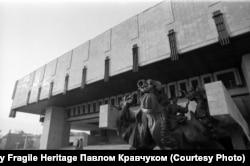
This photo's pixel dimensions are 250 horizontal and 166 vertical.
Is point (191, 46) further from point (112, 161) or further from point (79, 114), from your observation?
point (79, 114)

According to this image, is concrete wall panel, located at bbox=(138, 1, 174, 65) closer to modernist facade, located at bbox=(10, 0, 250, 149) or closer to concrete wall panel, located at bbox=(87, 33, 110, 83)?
modernist facade, located at bbox=(10, 0, 250, 149)

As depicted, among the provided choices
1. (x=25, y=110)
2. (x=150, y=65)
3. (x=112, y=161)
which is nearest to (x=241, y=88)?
(x=150, y=65)

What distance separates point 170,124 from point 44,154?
4724 mm

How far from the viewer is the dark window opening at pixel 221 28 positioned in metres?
11.5

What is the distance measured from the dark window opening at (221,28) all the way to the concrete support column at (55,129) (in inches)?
930

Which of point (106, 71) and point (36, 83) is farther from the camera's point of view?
point (36, 83)

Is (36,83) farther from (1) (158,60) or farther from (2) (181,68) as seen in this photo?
(2) (181,68)

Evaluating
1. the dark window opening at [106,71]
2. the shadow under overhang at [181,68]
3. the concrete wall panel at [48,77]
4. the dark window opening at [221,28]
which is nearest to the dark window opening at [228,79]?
the shadow under overhang at [181,68]

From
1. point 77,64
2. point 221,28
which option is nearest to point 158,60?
point 221,28

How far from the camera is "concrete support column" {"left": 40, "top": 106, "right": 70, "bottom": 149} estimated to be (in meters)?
23.8

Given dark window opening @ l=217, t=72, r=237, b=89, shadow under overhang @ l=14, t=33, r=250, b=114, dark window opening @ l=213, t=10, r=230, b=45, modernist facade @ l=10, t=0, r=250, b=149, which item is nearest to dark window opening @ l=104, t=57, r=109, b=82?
modernist facade @ l=10, t=0, r=250, b=149

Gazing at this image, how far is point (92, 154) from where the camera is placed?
529cm

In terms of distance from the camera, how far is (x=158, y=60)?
46.9 ft

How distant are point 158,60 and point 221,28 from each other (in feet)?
16.9
